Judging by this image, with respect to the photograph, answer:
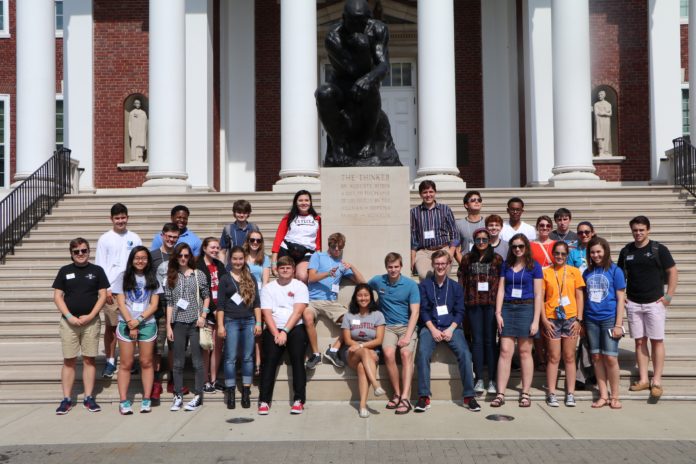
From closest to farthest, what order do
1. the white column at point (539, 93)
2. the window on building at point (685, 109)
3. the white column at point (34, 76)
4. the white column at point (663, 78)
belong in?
the white column at point (34, 76), the white column at point (539, 93), the white column at point (663, 78), the window on building at point (685, 109)

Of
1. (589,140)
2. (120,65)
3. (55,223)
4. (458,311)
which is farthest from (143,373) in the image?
(120,65)

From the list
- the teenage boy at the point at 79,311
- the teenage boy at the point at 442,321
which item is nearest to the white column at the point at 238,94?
the teenage boy at the point at 79,311

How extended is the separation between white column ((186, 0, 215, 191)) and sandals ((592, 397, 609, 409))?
14.0 metres

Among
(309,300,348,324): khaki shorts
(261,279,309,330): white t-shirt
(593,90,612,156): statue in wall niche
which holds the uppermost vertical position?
(593,90,612,156): statue in wall niche

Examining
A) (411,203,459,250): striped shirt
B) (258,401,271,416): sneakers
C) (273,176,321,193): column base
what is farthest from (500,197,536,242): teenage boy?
(273,176,321,193): column base

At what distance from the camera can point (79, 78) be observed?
69.8 feet

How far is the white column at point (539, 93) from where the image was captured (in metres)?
20.2

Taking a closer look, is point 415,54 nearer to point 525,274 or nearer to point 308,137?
point 308,137

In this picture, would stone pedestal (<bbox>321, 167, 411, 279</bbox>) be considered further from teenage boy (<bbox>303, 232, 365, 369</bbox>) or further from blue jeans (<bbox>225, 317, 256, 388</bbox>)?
blue jeans (<bbox>225, 317, 256, 388</bbox>)

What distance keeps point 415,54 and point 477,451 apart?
1806 centimetres

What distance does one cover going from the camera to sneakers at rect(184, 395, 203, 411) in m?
7.41

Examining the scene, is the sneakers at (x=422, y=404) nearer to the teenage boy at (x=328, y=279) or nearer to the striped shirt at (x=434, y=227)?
the teenage boy at (x=328, y=279)

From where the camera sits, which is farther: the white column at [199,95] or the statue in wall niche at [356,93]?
the white column at [199,95]

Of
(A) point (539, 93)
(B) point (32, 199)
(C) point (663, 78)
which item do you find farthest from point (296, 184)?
(C) point (663, 78)
